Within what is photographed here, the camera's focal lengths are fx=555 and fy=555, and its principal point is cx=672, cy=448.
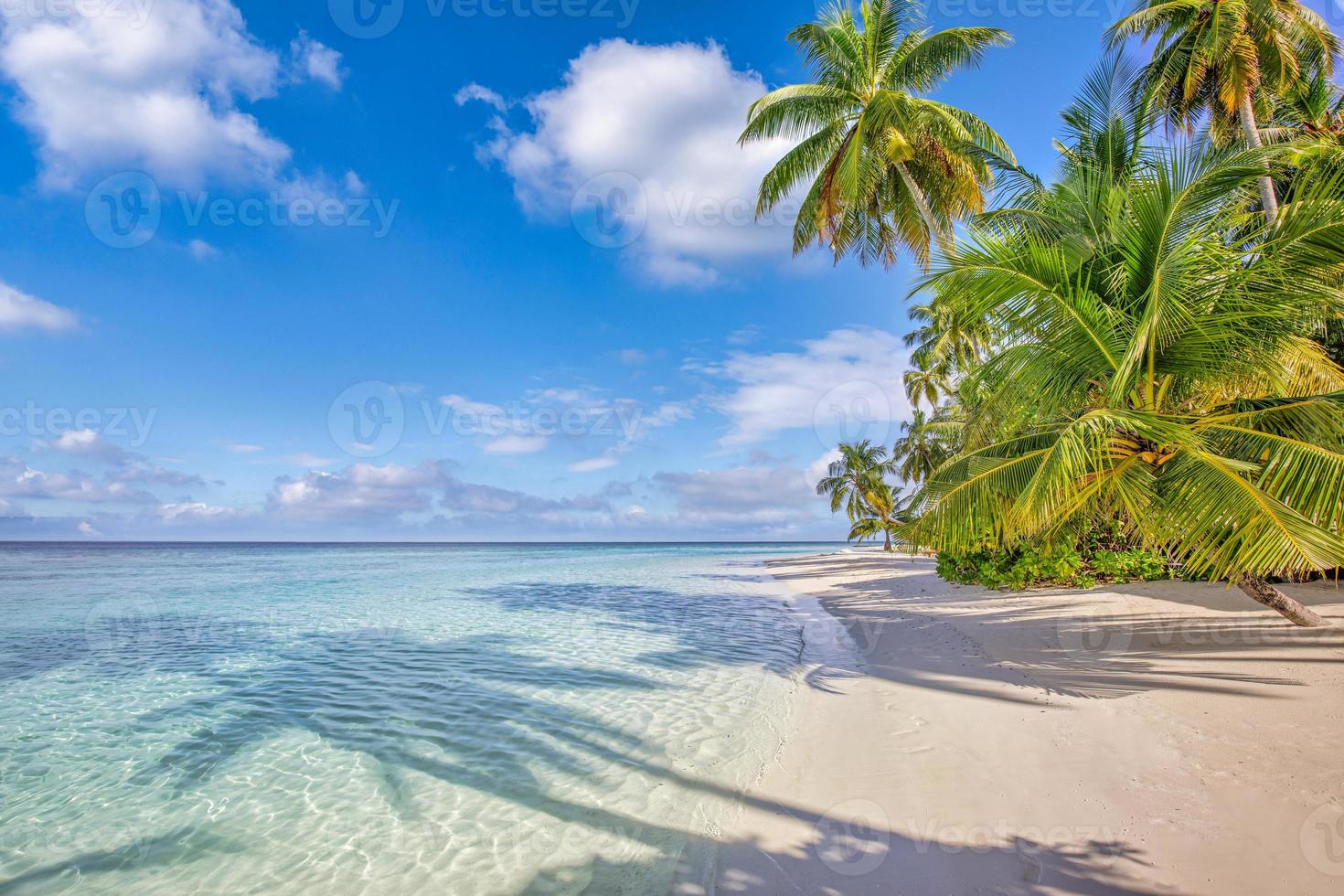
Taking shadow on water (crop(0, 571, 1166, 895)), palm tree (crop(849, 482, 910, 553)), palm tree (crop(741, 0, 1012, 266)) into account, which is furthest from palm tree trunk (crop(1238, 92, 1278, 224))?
palm tree (crop(849, 482, 910, 553))

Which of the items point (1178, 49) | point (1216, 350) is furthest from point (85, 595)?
point (1178, 49)

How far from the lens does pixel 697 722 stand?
627cm

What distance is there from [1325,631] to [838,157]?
1240 cm

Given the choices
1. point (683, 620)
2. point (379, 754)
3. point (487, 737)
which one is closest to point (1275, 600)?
point (487, 737)

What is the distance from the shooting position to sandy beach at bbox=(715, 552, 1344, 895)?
3.20m

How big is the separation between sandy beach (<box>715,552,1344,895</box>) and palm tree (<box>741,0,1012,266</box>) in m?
9.02

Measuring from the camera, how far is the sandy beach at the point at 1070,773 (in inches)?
126

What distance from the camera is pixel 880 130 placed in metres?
13.0

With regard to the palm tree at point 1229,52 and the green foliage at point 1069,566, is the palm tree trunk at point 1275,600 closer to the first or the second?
the green foliage at point 1069,566

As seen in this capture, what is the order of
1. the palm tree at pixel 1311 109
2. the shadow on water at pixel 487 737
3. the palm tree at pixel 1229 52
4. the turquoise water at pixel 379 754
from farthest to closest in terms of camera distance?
1. the palm tree at pixel 1311 109
2. the palm tree at pixel 1229 52
3. the turquoise water at pixel 379 754
4. the shadow on water at pixel 487 737

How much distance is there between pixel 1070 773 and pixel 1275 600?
393cm

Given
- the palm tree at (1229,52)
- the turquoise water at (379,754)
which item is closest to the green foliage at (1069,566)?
the turquoise water at (379,754)

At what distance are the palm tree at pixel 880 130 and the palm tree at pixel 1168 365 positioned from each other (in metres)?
6.87

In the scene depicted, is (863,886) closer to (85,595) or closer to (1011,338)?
(1011,338)
